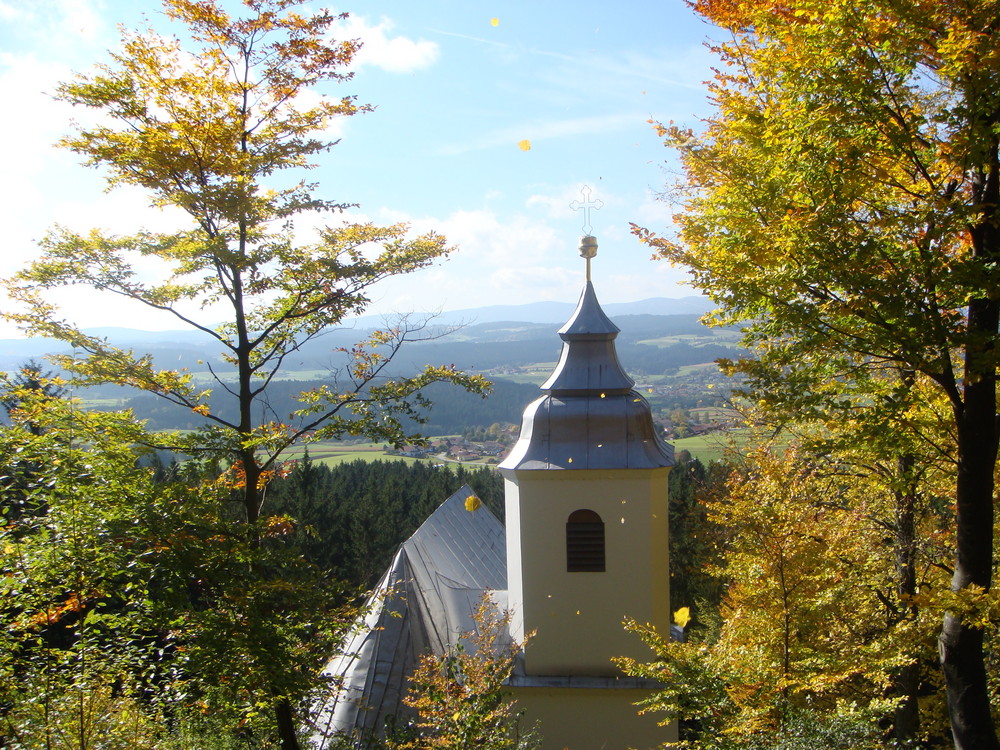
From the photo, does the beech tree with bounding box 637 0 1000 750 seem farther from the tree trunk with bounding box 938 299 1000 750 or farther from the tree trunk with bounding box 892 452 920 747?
the tree trunk with bounding box 892 452 920 747

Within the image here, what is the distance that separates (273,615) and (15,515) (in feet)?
9.94

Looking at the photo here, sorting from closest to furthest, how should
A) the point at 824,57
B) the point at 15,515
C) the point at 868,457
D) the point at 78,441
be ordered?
the point at 824,57, the point at 78,441, the point at 868,457, the point at 15,515

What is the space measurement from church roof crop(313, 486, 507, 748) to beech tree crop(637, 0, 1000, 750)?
4.97 meters

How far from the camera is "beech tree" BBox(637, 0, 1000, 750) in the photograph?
423cm

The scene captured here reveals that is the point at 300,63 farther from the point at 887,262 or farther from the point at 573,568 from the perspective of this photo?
the point at 573,568

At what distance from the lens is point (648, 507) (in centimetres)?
1002

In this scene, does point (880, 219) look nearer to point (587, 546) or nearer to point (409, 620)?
point (587, 546)

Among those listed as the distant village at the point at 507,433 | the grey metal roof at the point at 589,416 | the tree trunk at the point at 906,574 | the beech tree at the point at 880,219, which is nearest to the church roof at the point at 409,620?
the grey metal roof at the point at 589,416

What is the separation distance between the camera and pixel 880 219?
4.59 m

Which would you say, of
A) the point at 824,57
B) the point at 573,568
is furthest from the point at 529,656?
the point at 824,57

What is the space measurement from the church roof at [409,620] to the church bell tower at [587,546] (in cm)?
147

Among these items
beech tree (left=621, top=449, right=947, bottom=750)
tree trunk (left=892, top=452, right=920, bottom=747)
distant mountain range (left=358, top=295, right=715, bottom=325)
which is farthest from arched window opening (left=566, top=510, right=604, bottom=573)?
distant mountain range (left=358, top=295, right=715, bottom=325)

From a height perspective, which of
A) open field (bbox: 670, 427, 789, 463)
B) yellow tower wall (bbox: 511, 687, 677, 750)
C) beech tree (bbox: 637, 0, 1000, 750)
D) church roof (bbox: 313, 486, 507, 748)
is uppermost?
beech tree (bbox: 637, 0, 1000, 750)

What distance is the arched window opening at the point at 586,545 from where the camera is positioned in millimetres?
10109
